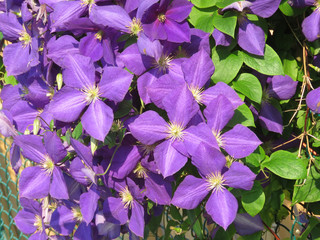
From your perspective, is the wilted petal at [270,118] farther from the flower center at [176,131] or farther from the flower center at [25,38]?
the flower center at [25,38]

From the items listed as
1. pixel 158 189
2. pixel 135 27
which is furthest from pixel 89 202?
pixel 135 27

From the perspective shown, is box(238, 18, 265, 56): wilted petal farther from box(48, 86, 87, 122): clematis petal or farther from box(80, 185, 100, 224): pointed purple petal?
box(80, 185, 100, 224): pointed purple petal

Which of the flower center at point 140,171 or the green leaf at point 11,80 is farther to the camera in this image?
the green leaf at point 11,80

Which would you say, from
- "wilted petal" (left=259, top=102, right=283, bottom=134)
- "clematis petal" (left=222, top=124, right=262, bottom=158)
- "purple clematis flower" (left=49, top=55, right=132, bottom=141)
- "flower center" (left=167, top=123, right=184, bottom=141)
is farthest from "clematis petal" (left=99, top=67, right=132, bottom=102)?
"wilted petal" (left=259, top=102, right=283, bottom=134)

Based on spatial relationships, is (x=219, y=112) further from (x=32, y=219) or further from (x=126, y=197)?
(x=32, y=219)

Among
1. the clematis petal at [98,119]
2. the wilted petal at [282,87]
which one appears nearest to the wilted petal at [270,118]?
the wilted petal at [282,87]

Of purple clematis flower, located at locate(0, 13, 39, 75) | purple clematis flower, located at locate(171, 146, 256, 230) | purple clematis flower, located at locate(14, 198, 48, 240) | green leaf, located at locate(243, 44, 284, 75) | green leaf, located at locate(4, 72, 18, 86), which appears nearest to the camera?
purple clematis flower, located at locate(171, 146, 256, 230)
